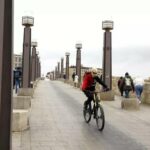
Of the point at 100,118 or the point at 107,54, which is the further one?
the point at 107,54

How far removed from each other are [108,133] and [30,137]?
2085 mm

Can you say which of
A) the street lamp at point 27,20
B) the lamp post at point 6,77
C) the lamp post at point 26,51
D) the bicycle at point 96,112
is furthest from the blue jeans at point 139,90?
the lamp post at point 6,77

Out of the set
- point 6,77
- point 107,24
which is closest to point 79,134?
point 6,77

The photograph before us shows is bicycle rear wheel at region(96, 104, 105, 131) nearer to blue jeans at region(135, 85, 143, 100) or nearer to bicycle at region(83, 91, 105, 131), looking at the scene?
bicycle at region(83, 91, 105, 131)

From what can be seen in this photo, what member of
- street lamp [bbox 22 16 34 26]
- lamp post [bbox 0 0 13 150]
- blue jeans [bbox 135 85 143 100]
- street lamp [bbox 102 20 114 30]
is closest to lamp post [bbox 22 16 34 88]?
street lamp [bbox 22 16 34 26]

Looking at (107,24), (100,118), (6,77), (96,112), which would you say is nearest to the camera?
(6,77)

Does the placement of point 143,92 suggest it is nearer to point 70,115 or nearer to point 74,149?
point 70,115

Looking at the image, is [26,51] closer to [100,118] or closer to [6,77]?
[100,118]

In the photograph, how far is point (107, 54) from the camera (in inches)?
1014

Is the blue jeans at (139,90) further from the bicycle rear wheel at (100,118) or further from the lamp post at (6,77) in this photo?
the lamp post at (6,77)

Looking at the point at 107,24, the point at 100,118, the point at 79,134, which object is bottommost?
the point at 79,134

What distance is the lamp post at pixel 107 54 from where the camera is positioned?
25.4m

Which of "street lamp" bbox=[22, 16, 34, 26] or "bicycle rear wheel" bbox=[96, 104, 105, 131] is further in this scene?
"street lamp" bbox=[22, 16, 34, 26]

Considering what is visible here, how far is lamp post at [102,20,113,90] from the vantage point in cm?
2539
